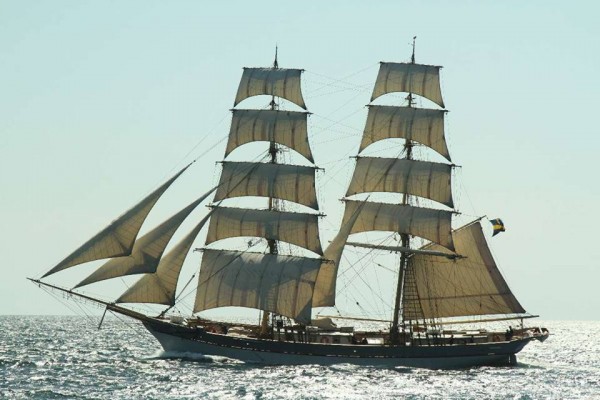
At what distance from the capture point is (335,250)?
7575 centimetres

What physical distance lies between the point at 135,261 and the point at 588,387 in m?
27.6

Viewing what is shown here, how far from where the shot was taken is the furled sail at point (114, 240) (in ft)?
212

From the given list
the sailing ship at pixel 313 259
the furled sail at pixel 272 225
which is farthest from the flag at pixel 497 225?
the furled sail at pixel 272 225

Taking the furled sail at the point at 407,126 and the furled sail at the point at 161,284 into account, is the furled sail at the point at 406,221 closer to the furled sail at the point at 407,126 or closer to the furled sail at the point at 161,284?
the furled sail at the point at 407,126

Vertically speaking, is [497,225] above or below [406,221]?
above

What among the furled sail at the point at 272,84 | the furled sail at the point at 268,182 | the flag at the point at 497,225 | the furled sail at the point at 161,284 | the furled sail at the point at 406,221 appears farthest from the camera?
the flag at the point at 497,225

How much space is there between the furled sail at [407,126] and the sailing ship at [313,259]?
0.23ft

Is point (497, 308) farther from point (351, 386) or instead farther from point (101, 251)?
point (101, 251)

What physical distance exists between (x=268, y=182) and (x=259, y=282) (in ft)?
22.7

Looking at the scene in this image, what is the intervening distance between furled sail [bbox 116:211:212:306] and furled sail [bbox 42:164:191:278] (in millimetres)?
4466

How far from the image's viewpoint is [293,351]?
240 feet

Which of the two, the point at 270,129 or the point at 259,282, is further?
the point at 270,129

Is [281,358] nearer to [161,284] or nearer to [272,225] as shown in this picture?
[272,225]

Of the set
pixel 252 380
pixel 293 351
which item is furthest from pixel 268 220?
pixel 252 380
